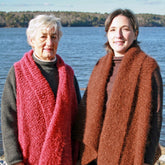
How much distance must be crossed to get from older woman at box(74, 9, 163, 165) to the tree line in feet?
217

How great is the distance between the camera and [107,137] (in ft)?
7.47

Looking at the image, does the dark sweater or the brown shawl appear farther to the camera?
the dark sweater

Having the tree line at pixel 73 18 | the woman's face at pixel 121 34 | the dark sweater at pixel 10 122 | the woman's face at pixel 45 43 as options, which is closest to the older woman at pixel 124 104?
the woman's face at pixel 121 34

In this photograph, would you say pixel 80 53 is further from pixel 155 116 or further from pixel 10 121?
pixel 155 116

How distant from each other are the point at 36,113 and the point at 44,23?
2.39 ft

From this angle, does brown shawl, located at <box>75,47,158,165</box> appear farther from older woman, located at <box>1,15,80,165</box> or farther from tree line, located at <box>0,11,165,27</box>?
tree line, located at <box>0,11,165,27</box>

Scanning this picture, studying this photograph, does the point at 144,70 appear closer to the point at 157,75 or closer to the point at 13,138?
the point at 157,75

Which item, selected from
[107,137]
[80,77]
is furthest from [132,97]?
[80,77]

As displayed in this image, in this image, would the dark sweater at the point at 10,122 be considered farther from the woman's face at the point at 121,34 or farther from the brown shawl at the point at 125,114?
the woman's face at the point at 121,34

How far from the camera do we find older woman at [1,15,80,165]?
2396 mm

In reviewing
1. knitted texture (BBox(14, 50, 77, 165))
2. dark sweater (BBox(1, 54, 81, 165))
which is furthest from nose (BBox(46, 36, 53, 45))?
dark sweater (BBox(1, 54, 81, 165))

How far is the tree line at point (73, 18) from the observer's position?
68.7 m

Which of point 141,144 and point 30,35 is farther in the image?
point 30,35

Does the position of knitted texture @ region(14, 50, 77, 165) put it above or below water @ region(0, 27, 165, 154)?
above
